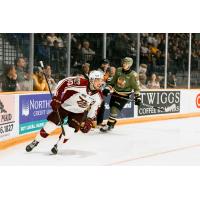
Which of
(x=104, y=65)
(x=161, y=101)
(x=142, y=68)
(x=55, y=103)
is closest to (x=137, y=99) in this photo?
(x=142, y=68)

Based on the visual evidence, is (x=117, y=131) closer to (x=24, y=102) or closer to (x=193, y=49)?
(x=24, y=102)

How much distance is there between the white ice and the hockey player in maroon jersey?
0.07m

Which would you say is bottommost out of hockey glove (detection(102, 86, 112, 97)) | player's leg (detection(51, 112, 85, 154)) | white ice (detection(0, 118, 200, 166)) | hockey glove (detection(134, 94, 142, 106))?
white ice (detection(0, 118, 200, 166))

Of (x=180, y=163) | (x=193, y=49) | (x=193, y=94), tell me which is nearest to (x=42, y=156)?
(x=180, y=163)

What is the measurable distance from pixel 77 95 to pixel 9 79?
2.25 feet

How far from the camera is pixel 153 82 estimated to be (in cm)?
635

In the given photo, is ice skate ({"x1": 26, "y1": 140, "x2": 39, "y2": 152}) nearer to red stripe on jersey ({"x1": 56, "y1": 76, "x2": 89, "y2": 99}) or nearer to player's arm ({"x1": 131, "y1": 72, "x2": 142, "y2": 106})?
red stripe on jersey ({"x1": 56, "y1": 76, "x2": 89, "y2": 99})

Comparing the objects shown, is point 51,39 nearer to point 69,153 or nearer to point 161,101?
point 69,153

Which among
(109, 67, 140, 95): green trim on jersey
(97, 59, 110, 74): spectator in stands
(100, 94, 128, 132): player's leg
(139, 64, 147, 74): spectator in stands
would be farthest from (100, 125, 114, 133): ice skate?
(139, 64, 147, 74): spectator in stands

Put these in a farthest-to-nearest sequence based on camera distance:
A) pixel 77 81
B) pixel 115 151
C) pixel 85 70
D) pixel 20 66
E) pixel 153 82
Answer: pixel 153 82, pixel 20 66, pixel 85 70, pixel 115 151, pixel 77 81

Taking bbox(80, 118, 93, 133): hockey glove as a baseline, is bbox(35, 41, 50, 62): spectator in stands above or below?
above

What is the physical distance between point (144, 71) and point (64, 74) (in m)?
1.14

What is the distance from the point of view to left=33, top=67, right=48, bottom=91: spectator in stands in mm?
4974
